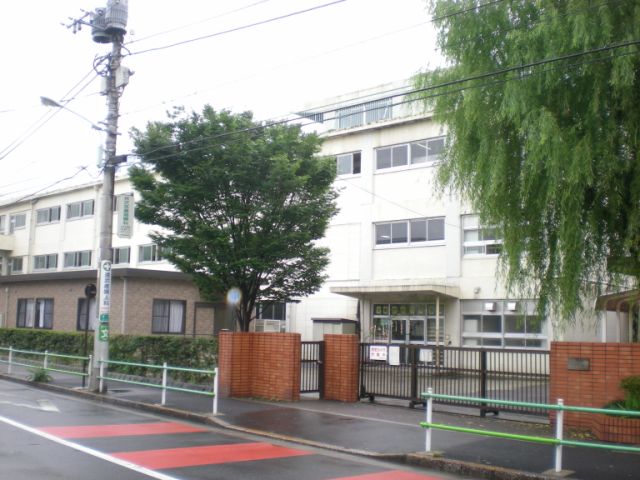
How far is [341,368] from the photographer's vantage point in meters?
16.7

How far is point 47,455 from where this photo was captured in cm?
977

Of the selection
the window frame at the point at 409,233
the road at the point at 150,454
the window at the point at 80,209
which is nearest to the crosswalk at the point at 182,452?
the road at the point at 150,454

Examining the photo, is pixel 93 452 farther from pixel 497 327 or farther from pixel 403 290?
pixel 497 327

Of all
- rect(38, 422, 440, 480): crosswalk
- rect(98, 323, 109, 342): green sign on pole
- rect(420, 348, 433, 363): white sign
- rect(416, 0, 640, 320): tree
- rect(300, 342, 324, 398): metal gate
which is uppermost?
rect(416, 0, 640, 320): tree

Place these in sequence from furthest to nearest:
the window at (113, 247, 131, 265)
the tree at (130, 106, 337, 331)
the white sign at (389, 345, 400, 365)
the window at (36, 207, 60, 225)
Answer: the window at (36, 207, 60, 225)
the window at (113, 247, 131, 265)
the tree at (130, 106, 337, 331)
the white sign at (389, 345, 400, 365)

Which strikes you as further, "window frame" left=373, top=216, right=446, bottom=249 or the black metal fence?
"window frame" left=373, top=216, right=446, bottom=249

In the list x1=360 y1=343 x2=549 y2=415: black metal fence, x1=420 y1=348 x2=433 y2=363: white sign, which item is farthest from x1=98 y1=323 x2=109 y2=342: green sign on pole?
x1=420 y1=348 x2=433 y2=363: white sign

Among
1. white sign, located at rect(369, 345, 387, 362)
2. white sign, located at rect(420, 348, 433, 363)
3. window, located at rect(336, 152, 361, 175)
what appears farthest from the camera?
window, located at rect(336, 152, 361, 175)

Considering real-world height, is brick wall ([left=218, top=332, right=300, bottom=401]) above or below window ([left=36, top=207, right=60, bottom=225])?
below

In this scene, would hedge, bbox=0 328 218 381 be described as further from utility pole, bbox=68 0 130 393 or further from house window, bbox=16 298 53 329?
house window, bbox=16 298 53 329

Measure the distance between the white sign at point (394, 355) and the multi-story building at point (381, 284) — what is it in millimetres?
10223

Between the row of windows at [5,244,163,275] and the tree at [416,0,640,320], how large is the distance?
1257 inches

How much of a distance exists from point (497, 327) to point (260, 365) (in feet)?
44.2

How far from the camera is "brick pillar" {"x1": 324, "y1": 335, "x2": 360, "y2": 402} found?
54.4 feet
